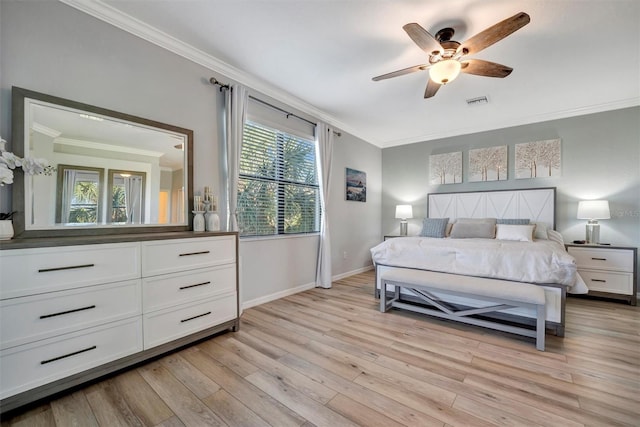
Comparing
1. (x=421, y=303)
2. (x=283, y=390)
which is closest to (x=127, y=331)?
(x=283, y=390)

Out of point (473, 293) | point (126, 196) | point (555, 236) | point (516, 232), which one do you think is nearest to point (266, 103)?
point (126, 196)

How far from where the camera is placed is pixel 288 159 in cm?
367

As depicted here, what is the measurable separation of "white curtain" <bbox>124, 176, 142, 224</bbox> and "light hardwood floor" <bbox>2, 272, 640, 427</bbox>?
116cm

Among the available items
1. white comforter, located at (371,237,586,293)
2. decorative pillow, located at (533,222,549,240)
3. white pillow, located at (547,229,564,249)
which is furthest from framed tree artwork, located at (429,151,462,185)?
white comforter, located at (371,237,586,293)

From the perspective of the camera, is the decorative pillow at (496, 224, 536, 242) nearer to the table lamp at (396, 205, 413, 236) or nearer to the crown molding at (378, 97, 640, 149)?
the table lamp at (396, 205, 413, 236)

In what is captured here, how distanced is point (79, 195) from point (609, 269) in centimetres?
572

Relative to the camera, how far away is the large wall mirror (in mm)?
1717

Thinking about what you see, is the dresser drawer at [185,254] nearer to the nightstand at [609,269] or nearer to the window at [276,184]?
the window at [276,184]

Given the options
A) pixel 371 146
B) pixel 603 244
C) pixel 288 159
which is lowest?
pixel 603 244

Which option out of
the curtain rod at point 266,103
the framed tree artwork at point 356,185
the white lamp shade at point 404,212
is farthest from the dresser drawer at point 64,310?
the white lamp shade at point 404,212

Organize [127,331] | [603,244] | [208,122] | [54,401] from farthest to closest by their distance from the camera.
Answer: [603,244] < [208,122] < [127,331] < [54,401]

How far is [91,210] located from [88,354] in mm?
1006

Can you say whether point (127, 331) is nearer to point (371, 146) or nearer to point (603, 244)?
point (371, 146)

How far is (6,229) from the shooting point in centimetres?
155
